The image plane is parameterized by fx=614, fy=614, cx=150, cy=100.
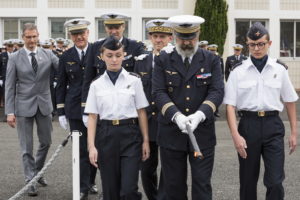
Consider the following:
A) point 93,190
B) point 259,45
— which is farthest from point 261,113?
point 93,190

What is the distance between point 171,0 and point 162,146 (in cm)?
2074

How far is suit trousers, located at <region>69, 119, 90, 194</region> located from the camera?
7227mm

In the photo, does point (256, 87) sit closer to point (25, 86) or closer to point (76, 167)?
point (76, 167)

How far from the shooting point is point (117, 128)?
557 centimetres

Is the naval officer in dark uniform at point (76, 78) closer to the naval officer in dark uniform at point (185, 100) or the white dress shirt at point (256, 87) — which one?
the naval officer in dark uniform at point (185, 100)

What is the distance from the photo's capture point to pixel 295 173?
28.6 feet

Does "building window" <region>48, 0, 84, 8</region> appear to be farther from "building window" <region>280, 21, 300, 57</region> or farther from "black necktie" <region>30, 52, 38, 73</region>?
"black necktie" <region>30, 52, 38, 73</region>

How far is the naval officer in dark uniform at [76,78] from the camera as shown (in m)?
7.35

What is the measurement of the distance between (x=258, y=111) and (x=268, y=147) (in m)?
0.34

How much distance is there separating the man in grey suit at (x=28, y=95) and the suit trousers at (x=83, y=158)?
1.85 feet

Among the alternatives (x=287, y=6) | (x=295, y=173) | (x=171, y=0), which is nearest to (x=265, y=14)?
(x=287, y=6)

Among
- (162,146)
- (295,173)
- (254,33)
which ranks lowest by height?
(295,173)

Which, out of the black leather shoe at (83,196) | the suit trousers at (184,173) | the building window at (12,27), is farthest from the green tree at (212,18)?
the suit trousers at (184,173)

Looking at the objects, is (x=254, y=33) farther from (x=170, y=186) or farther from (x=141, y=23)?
(x=141, y=23)
